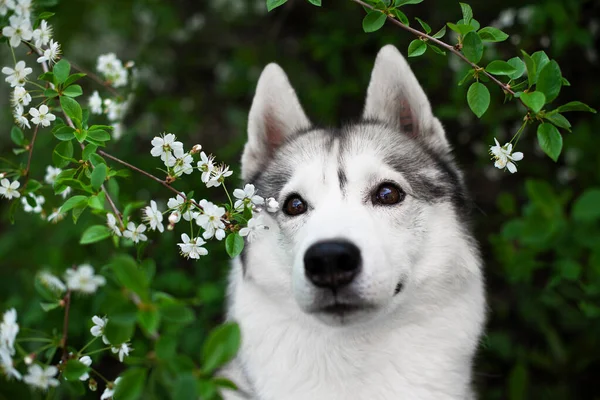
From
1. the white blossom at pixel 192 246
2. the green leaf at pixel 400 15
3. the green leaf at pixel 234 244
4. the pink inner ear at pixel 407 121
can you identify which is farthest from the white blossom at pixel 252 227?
the pink inner ear at pixel 407 121

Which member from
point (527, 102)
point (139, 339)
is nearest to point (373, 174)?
point (527, 102)

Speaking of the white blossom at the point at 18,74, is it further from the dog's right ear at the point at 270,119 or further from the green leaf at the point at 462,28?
the green leaf at the point at 462,28

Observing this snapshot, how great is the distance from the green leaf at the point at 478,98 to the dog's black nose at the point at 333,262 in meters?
0.67

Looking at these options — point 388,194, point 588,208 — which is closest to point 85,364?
point 388,194

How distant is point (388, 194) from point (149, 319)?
1.33 m

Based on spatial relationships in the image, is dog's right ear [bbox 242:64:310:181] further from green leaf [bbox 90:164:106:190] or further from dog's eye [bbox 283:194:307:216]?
green leaf [bbox 90:164:106:190]

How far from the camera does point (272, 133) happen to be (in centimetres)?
301

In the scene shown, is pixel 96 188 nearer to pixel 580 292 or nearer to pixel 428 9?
pixel 580 292

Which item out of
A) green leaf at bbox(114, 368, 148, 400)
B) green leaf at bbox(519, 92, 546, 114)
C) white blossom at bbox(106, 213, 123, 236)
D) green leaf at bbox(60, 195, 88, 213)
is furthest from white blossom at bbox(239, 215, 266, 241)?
green leaf at bbox(519, 92, 546, 114)

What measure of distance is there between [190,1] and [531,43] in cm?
280

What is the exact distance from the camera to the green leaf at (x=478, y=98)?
2.07 m

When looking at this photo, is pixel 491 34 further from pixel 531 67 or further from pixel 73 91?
pixel 73 91

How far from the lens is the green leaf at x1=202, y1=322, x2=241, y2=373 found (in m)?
1.43

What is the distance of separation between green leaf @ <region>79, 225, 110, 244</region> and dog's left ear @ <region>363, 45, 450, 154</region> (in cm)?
147
